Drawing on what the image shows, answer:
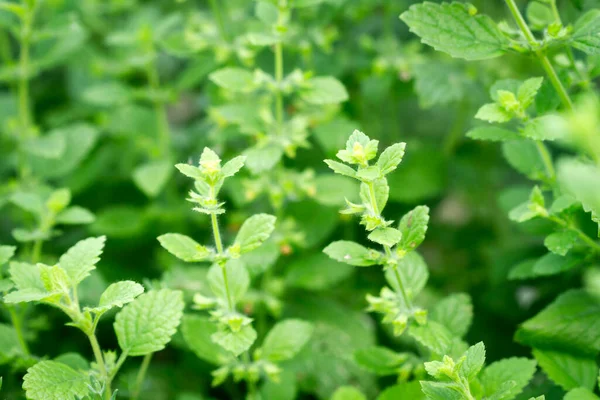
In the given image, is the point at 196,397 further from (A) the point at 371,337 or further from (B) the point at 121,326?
(A) the point at 371,337

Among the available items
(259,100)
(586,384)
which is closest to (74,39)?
(259,100)

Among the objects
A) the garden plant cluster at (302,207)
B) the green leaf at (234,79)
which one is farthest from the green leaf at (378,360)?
the green leaf at (234,79)

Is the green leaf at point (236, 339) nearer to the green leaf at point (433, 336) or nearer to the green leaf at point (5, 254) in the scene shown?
the green leaf at point (433, 336)

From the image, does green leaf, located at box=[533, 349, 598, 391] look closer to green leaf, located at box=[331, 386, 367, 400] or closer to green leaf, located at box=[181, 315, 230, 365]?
green leaf, located at box=[331, 386, 367, 400]

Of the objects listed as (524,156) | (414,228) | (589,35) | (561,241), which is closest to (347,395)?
(414,228)

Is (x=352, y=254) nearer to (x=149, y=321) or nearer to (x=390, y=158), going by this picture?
(x=390, y=158)

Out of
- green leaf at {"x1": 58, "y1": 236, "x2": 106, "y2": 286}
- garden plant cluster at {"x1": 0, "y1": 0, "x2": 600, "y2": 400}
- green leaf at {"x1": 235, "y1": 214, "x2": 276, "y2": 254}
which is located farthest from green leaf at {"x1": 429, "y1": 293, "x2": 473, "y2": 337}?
green leaf at {"x1": 58, "y1": 236, "x2": 106, "y2": 286}
